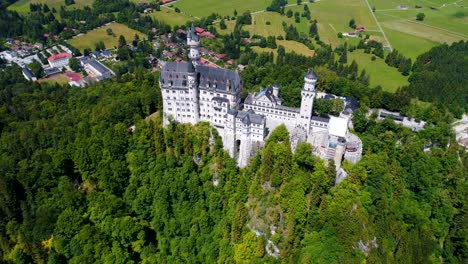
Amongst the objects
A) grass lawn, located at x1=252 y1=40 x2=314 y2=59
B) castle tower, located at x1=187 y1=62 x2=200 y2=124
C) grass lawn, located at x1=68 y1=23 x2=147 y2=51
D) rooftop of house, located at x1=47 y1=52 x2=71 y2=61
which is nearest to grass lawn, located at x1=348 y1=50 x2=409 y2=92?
grass lawn, located at x1=252 y1=40 x2=314 y2=59

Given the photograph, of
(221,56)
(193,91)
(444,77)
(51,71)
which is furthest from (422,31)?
(51,71)

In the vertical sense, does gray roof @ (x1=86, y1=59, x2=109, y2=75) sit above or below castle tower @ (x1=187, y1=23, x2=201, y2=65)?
below

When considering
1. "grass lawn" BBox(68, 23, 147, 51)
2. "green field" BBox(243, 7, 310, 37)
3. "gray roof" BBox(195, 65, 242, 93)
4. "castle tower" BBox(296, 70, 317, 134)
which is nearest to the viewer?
"castle tower" BBox(296, 70, 317, 134)

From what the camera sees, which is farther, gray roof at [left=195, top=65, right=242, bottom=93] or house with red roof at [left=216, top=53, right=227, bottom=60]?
house with red roof at [left=216, top=53, right=227, bottom=60]

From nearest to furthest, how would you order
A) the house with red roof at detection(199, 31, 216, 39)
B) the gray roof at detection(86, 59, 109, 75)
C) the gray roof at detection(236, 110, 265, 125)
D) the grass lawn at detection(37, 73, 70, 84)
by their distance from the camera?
the gray roof at detection(236, 110, 265, 125), the grass lawn at detection(37, 73, 70, 84), the gray roof at detection(86, 59, 109, 75), the house with red roof at detection(199, 31, 216, 39)

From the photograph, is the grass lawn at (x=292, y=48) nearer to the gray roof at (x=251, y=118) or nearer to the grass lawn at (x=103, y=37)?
the grass lawn at (x=103, y=37)

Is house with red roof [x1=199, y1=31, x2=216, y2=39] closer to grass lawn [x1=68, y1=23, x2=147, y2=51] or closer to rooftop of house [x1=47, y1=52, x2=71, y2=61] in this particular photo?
grass lawn [x1=68, y1=23, x2=147, y2=51]

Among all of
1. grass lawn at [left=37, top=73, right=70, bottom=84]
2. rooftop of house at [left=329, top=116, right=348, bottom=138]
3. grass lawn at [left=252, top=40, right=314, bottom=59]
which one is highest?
rooftop of house at [left=329, top=116, right=348, bottom=138]
